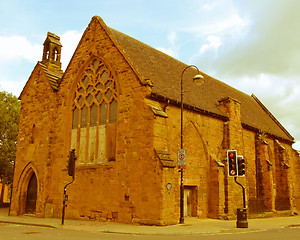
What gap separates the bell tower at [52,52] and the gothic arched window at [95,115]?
4.67 m

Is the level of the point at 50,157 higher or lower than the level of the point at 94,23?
lower

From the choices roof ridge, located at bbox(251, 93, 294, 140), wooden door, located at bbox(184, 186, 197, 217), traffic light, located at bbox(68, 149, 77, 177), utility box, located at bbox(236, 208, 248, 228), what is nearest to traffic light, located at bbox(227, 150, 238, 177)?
utility box, located at bbox(236, 208, 248, 228)

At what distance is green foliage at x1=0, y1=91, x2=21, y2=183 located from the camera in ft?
108

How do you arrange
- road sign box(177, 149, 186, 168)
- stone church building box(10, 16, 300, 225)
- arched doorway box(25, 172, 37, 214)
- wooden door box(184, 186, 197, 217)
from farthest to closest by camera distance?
arched doorway box(25, 172, 37, 214)
wooden door box(184, 186, 197, 217)
stone church building box(10, 16, 300, 225)
road sign box(177, 149, 186, 168)

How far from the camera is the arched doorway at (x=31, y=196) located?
20.8 metres

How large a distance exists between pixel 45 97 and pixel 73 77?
2.85 m

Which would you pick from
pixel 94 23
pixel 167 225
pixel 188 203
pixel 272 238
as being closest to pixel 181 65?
pixel 94 23

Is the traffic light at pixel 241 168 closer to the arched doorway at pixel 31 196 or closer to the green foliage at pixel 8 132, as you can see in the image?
the arched doorway at pixel 31 196

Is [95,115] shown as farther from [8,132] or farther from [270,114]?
[270,114]

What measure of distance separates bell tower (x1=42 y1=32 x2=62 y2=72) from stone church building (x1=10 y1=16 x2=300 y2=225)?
80 millimetres

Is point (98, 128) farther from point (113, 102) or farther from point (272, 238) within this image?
point (272, 238)

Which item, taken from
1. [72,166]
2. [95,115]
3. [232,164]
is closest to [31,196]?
[95,115]

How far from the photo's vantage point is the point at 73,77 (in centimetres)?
2058

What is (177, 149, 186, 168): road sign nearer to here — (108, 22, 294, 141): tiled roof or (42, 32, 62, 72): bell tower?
(108, 22, 294, 141): tiled roof
